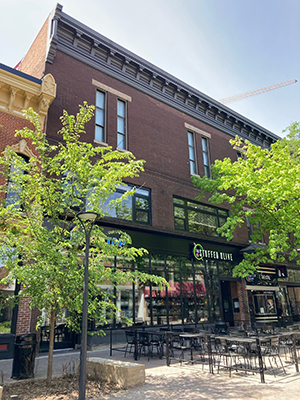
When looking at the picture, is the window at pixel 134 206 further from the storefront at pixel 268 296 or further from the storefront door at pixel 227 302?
the storefront at pixel 268 296

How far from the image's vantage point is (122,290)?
14.6 meters

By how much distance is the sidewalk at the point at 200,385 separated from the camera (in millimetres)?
6727

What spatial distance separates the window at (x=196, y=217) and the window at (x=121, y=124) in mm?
4616

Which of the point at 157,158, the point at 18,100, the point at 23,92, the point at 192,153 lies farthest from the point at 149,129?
the point at 18,100

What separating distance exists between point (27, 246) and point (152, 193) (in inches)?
406

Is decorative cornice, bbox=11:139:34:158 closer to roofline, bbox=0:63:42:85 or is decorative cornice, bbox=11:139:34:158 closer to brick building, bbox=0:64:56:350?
brick building, bbox=0:64:56:350

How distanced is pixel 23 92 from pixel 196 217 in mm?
11974

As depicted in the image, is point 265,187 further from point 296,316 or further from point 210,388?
point 296,316

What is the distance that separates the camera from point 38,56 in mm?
16875

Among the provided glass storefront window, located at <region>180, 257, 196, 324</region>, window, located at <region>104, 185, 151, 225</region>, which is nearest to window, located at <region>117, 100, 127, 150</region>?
window, located at <region>104, 185, 151, 225</region>

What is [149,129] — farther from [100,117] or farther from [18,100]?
[18,100]

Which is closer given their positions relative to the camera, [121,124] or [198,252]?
[121,124]

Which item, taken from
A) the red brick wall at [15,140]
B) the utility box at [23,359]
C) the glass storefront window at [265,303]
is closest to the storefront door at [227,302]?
the glass storefront window at [265,303]

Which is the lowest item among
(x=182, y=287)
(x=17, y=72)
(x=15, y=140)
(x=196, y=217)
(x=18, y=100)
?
(x=182, y=287)
